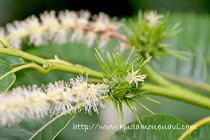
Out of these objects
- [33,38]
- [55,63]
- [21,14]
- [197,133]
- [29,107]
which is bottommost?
[197,133]

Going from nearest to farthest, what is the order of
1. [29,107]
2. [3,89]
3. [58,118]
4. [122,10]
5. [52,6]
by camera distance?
[29,107] < [3,89] < [58,118] < [52,6] < [122,10]

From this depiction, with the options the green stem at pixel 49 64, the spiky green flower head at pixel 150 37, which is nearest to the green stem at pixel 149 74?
the green stem at pixel 49 64

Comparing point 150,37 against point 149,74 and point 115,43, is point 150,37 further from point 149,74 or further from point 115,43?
point 115,43

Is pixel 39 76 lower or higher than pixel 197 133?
higher

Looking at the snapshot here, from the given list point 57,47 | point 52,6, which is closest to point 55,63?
point 57,47

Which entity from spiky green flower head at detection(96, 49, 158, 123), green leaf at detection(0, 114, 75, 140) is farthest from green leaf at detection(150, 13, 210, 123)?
green leaf at detection(0, 114, 75, 140)

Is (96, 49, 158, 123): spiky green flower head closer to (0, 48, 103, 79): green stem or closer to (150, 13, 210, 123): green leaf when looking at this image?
(0, 48, 103, 79): green stem

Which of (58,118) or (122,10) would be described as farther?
(122,10)

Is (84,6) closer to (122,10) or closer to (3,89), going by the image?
(122,10)
